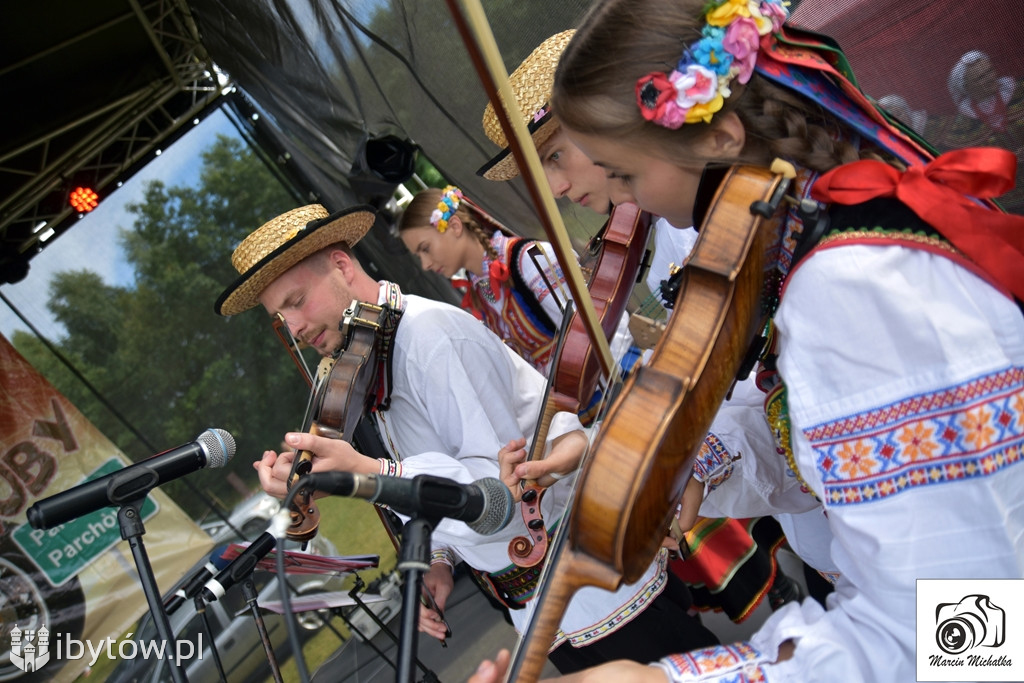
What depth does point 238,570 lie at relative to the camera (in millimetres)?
2252

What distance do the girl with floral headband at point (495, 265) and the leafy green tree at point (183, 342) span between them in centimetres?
266

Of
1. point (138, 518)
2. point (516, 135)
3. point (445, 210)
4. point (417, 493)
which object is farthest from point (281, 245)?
point (417, 493)

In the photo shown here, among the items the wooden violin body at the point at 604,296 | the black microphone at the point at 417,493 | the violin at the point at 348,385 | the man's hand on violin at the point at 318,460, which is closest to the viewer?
the black microphone at the point at 417,493

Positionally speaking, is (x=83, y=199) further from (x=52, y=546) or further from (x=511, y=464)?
(x=511, y=464)

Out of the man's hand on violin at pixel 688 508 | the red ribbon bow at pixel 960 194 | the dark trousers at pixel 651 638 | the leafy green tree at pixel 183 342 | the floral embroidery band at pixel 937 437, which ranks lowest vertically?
the dark trousers at pixel 651 638

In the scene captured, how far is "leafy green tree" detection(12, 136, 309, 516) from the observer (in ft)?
17.1

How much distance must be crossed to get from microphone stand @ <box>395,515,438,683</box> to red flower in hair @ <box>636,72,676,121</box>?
2.54 feet

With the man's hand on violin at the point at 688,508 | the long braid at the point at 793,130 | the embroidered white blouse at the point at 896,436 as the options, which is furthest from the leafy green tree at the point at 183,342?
the embroidered white blouse at the point at 896,436

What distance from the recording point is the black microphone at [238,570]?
226 cm

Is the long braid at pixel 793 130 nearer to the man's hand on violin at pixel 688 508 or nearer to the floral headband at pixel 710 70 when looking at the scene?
the floral headband at pixel 710 70

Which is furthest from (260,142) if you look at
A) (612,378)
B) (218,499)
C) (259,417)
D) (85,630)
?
(612,378)

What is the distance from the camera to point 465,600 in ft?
15.4

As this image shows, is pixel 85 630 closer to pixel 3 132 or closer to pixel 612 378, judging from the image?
pixel 3 132

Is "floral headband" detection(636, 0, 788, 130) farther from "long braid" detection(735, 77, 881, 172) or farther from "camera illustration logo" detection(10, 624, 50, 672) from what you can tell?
"camera illustration logo" detection(10, 624, 50, 672)
